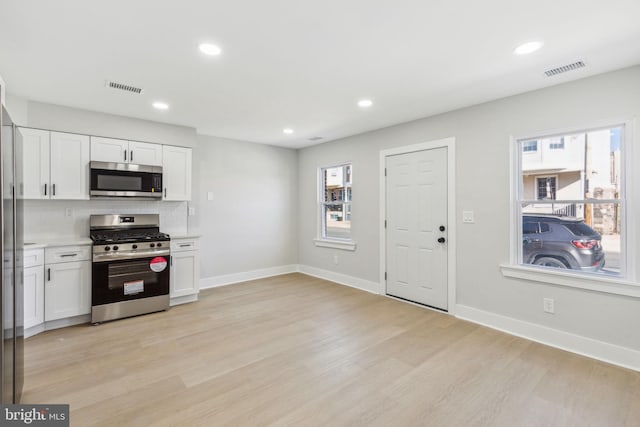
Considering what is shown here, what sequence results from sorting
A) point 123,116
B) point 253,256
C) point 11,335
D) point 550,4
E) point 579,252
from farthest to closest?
point 253,256
point 123,116
point 579,252
point 550,4
point 11,335

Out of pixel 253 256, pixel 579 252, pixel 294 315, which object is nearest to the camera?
pixel 579 252

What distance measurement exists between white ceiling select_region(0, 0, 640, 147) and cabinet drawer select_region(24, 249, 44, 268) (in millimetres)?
1656

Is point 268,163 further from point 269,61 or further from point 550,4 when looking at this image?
point 550,4

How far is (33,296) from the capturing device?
312 centimetres

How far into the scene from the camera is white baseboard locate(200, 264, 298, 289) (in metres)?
4.99

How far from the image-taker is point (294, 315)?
12.2ft

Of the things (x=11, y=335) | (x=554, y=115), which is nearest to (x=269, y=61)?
(x=11, y=335)

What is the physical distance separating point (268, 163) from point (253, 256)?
Result: 5.76ft

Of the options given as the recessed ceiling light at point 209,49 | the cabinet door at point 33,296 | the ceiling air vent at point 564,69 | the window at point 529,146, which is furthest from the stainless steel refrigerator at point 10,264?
the window at point 529,146

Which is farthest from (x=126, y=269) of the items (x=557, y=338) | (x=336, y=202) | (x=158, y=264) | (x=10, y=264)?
(x=557, y=338)

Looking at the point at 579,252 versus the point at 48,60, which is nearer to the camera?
the point at 48,60

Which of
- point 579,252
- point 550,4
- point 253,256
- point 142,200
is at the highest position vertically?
point 550,4

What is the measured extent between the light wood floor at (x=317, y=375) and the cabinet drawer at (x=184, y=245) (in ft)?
2.98

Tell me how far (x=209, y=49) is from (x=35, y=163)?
2633 mm
